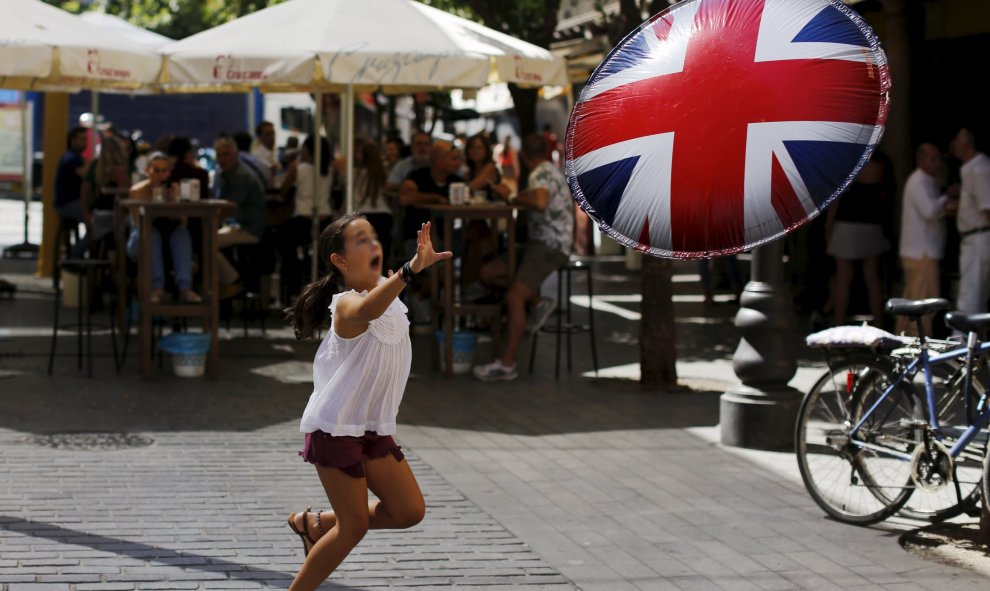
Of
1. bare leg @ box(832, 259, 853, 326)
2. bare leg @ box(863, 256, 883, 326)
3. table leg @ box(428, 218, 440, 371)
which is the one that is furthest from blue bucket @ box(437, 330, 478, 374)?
bare leg @ box(863, 256, 883, 326)

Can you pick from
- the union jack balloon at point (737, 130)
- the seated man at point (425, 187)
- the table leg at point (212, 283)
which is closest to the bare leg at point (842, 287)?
the seated man at point (425, 187)

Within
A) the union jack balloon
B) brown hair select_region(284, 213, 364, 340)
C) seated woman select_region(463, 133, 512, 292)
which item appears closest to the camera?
the union jack balloon

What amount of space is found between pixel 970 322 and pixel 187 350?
6.51 meters

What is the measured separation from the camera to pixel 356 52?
11.6 metres

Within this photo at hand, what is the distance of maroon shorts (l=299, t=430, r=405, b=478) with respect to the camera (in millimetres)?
4883

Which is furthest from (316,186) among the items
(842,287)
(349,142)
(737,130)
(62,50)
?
(737,130)

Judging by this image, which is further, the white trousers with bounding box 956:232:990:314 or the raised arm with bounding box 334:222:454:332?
the white trousers with bounding box 956:232:990:314

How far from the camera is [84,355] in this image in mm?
12336

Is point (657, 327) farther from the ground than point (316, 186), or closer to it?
closer to it

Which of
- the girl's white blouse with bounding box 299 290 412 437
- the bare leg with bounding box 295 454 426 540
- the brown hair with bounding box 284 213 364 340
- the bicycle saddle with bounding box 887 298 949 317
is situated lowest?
the bare leg with bounding box 295 454 426 540

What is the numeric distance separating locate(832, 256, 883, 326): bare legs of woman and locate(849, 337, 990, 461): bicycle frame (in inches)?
280

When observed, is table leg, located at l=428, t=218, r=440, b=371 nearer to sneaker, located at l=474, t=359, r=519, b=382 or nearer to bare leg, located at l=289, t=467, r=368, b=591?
sneaker, located at l=474, t=359, r=519, b=382

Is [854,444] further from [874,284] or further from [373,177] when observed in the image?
[373,177]

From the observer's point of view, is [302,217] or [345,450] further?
[302,217]
